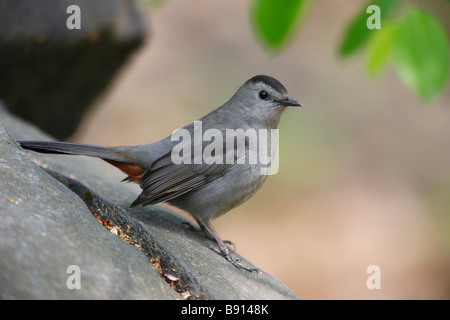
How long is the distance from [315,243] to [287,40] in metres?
5.03

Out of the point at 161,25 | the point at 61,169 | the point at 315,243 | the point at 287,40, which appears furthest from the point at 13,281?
the point at 161,25

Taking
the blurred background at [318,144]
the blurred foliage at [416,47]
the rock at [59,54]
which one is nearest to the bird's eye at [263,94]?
the blurred foliage at [416,47]

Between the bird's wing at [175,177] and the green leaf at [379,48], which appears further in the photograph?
the bird's wing at [175,177]

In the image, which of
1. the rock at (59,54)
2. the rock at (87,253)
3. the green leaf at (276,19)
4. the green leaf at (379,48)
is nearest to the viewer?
the rock at (87,253)

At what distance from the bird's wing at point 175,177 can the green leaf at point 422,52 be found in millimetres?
1428

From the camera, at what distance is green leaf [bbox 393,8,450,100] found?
302cm

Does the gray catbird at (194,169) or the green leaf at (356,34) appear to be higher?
the green leaf at (356,34)

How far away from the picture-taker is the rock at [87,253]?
2.13 m

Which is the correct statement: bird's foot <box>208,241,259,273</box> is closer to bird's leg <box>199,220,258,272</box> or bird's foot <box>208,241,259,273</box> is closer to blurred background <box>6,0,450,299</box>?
bird's leg <box>199,220,258,272</box>

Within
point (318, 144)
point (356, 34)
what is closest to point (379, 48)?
point (356, 34)

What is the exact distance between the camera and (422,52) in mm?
3035

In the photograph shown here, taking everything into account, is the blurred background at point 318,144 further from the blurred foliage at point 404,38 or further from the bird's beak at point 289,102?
the blurred foliage at point 404,38

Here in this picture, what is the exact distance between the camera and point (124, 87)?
982cm

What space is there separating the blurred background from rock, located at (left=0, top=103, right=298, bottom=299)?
375cm
